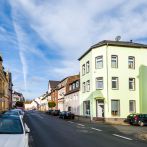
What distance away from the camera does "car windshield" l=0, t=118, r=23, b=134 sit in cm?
1113

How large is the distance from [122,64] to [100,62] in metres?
3.20

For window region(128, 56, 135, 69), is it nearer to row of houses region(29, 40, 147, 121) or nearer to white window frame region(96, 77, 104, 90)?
row of houses region(29, 40, 147, 121)

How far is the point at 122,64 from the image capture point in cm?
4588

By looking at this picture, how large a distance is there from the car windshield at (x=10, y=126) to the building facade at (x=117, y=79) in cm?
3315

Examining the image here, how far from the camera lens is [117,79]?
149ft

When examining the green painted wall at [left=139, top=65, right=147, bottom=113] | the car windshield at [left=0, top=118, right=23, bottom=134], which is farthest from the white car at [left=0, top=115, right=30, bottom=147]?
the green painted wall at [left=139, top=65, right=147, bottom=113]

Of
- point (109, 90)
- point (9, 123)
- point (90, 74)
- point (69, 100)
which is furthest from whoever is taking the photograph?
point (69, 100)

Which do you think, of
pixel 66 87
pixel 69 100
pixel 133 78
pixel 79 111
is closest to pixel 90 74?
pixel 133 78

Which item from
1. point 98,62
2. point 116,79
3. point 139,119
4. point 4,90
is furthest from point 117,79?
point 4,90

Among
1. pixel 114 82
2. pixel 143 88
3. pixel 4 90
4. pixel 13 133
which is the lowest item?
pixel 13 133

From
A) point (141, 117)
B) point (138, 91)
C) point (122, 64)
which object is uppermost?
point (122, 64)

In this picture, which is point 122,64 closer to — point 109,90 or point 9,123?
point 109,90

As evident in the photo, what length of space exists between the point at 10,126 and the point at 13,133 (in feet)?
2.77

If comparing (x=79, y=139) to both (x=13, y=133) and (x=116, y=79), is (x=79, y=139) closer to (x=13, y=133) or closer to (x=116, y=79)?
(x=13, y=133)
